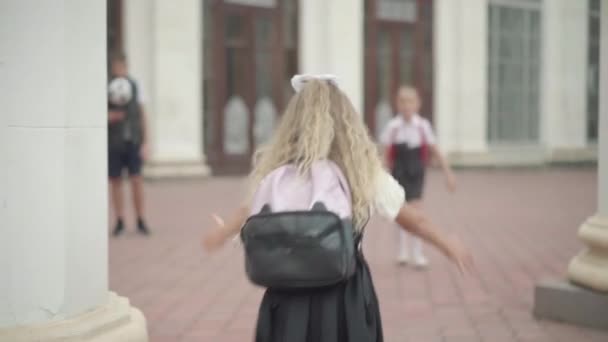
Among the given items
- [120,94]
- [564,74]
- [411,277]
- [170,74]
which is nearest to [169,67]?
[170,74]

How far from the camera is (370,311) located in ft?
10.2

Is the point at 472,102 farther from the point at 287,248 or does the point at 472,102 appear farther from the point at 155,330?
the point at 287,248

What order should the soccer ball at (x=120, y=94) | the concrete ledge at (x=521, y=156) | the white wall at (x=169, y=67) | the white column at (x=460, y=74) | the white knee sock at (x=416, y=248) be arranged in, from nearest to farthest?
the white knee sock at (x=416, y=248) → the soccer ball at (x=120, y=94) → the white wall at (x=169, y=67) → the white column at (x=460, y=74) → the concrete ledge at (x=521, y=156)

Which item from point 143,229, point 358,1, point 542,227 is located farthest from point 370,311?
point 358,1

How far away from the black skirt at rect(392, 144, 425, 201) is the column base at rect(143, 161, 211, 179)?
28.1 ft

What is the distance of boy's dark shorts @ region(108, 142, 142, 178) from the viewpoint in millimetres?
9008

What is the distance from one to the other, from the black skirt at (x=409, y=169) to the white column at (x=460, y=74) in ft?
42.3

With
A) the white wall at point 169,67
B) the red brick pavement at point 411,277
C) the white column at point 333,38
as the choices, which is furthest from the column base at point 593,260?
the white column at point 333,38

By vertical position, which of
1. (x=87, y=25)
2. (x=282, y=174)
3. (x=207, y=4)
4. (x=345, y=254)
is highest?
(x=207, y=4)

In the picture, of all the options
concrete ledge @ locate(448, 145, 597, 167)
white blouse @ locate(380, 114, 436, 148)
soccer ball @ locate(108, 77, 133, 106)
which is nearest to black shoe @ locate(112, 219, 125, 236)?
soccer ball @ locate(108, 77, 133, 106)

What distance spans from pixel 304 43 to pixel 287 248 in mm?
15346

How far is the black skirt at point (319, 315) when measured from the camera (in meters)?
Result: 2.98

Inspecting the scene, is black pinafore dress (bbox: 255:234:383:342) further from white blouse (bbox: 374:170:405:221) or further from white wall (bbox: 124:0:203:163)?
white wall (bbox: 124:0:203:163)

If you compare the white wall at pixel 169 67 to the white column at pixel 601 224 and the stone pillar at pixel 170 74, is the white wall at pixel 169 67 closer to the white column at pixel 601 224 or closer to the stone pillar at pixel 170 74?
the stone pillar at pixel 170 74
